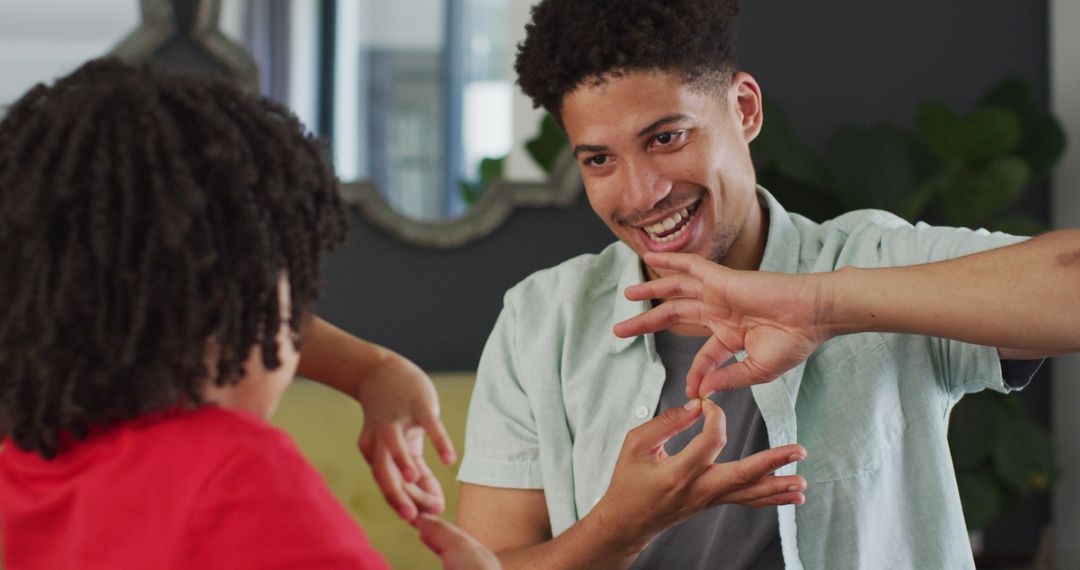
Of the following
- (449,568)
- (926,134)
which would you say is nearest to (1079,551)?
(926,134)

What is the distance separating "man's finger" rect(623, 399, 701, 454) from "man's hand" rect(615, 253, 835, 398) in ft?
0.11

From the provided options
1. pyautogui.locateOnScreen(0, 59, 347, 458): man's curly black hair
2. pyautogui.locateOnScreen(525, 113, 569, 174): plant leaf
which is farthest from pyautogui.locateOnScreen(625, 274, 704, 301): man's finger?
pyautogui.locateOnScreen(525, 113, 569, 174): plant leaf

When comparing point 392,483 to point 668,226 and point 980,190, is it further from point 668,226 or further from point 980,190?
point 980,190

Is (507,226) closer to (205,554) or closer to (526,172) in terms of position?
(526,172)

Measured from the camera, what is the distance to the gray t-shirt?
54.2 inches

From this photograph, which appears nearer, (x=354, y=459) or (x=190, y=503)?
(x=190, y=503)

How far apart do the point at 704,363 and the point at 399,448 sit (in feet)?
1.31

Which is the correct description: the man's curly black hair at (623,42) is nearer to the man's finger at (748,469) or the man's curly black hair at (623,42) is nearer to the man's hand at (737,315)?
the man's hand at (737,315)

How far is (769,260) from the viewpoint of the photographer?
4.83 ft

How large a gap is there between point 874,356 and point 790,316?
0.26 m

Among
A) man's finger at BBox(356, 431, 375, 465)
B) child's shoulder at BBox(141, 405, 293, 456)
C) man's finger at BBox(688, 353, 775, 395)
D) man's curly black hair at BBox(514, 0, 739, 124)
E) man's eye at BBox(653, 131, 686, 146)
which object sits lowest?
man's finger at BBox(356, 431, 375, 465)

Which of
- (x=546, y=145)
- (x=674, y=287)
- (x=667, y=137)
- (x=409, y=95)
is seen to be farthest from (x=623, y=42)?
(x=409, y=95)

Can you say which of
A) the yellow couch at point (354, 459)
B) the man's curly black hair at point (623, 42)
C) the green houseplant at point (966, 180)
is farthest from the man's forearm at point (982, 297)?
the green houseplant at point (966, 180)

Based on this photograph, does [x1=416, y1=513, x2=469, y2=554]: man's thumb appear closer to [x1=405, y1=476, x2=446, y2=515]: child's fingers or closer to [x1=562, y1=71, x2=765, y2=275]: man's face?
[x1=405, y1=476, x2=446, y2=515]: child's fingers
